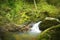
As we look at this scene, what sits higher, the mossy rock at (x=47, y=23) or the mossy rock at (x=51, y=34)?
the mossy rock at (x=47, y=23)

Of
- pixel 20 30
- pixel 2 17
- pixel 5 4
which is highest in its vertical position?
pixel 5 4

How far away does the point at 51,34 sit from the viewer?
9828 millimetres

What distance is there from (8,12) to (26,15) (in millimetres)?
1799

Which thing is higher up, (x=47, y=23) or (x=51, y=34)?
(x=47, y=23)

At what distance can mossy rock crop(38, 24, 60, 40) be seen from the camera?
9.55 m

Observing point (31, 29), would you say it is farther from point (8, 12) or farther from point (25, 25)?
point (8, 12)

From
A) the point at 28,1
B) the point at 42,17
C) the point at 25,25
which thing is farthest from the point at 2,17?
the point at 28,1

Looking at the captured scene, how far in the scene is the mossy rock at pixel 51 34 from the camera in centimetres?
955

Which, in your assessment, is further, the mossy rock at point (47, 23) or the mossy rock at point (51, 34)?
the mossy rock at point (47, 23)

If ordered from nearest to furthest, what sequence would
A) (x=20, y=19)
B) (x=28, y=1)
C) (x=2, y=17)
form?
(x=2, y=17) → (x=20, y=19) → (x=28, y=1)

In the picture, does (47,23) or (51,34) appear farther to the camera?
(47,23)

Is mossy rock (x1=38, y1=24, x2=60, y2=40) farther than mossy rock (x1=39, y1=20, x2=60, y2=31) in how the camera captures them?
No

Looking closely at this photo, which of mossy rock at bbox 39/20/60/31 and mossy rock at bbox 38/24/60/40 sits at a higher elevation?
mossy rock at bbox 39/20/60/31

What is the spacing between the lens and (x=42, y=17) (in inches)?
854
